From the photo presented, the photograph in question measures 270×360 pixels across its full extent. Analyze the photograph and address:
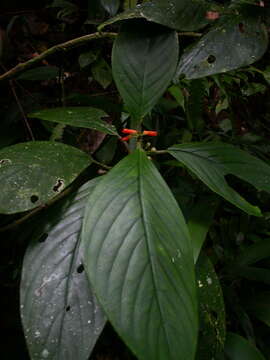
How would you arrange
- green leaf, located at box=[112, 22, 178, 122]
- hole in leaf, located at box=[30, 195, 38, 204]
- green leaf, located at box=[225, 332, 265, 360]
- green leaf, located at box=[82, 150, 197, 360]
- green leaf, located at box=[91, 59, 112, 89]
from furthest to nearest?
green leaf, located at box=[91, 59, 112, 89] < green leaf, located at box=[225, 332, 265, 360] < green leaf, located at box=[112, 22, 178, 122] < hole in leaf, located at box=[30, 195, 38, 204] < green leaf, located at box=[82, 150, 197, 360]

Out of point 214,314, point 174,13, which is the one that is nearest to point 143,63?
point 174,13

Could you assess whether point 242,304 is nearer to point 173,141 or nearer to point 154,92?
point 173,141

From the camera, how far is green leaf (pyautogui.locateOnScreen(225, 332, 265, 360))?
0.89 meters

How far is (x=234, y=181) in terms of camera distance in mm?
1160

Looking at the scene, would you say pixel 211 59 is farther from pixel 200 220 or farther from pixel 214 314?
pixel 214 314

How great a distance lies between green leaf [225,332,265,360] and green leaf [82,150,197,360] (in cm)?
51

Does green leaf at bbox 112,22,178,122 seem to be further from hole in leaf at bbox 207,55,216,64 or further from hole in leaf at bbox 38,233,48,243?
hole in leaf at bbox 38,233,48,243

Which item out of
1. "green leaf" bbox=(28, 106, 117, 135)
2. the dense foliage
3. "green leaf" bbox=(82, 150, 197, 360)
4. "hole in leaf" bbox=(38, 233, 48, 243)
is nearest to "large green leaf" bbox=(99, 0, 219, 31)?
the dense foliage

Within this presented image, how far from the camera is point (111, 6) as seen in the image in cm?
91

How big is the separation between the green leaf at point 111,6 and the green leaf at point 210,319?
638 mm

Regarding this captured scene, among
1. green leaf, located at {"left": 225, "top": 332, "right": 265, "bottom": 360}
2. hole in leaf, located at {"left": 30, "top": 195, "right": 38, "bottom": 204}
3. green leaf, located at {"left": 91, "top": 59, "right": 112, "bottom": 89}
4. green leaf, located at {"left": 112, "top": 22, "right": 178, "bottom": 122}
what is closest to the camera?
hole in leaf, located at {"left": 30, "top": 195, "right": 38, "bottom": 204}

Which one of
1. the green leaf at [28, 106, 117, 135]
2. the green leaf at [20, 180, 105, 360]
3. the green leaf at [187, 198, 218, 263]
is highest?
the green leaf at [28, 106, 117, 135]

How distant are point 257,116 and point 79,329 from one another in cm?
114

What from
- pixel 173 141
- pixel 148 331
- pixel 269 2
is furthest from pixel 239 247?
pixel 148 331
